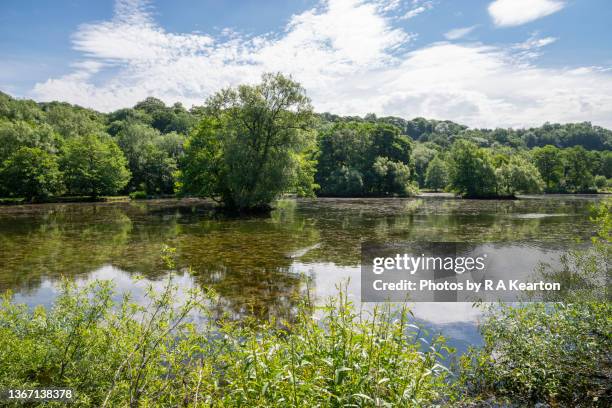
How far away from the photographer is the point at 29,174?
60156 mm

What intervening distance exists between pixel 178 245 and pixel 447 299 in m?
16.0

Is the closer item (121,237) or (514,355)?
(514,355)

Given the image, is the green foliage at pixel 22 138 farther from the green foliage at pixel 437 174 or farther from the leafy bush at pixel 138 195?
the green foliage at pixel 437 174

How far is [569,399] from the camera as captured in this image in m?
6.08

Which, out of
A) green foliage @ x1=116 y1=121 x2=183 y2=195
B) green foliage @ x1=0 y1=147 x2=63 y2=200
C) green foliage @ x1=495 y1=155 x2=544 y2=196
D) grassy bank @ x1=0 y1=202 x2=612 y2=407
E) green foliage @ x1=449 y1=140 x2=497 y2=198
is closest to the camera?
grassy bank @ x1=0 y1=202 x2=612 y2=407

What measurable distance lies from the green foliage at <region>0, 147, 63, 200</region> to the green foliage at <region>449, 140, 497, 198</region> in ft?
241

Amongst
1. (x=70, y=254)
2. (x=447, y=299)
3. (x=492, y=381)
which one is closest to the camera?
(x=492, y=381)

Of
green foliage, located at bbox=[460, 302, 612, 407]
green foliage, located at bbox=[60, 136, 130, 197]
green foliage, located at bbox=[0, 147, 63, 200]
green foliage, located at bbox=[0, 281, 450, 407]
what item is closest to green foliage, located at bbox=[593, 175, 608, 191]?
green foliage, located at bbox=[60, 136, 130, 197]

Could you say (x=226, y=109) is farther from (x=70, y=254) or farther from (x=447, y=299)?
(x=447, y=299)

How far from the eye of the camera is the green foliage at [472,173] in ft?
254

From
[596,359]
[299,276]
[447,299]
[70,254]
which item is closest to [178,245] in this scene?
[70,254]

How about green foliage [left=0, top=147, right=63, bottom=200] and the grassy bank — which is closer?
the grassy bank

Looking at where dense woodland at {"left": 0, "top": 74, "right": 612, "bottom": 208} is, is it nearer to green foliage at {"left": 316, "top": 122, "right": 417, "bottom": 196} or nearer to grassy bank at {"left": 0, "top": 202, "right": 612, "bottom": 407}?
green foliage at {"left": 316, "top": 122, "right": 417, "bottom": 196}

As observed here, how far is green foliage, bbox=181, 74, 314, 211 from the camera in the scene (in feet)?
139
